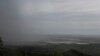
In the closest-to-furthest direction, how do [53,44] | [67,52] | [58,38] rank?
[67,52] → [53,44] → [58,38]

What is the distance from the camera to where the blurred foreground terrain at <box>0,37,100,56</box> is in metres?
11.8

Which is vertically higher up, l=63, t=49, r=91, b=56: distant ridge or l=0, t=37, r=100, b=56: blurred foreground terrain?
l=0, t=37, r=100, b=56: blurred foreground terrain

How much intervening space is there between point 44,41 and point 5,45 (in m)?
1.91

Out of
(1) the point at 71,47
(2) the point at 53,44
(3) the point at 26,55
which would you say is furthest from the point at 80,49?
(3) the point at 26,55

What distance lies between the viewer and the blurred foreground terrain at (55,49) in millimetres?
11763

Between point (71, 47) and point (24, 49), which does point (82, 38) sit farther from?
point (24, 49)

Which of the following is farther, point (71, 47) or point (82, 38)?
point (82, 38)

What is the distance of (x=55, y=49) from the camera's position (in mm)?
11914

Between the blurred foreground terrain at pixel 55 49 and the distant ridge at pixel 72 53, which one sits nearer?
the distant ridge at pixel 72 53

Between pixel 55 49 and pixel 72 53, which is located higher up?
pixel 55 49

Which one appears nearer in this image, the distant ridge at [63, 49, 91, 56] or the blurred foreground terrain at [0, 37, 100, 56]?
the distant ridge at [63, 49, 91, 56]

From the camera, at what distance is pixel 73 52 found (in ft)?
38.5

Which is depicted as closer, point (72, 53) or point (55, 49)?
point (72, 53)

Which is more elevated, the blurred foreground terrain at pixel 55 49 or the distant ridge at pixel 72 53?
the blurred foreground terrain at pixel 55 49
